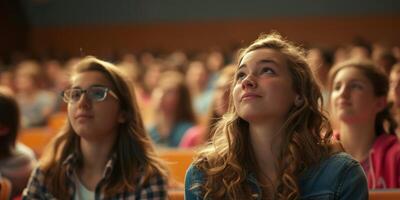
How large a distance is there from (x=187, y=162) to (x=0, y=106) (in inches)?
34.4

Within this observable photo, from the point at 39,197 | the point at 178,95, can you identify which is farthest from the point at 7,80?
the point at 39,197

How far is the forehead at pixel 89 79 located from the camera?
2.54 metres

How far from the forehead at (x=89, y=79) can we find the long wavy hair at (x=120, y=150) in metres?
0.01

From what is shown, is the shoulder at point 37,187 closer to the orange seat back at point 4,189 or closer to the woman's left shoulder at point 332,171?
the orange seat back at point 4,189

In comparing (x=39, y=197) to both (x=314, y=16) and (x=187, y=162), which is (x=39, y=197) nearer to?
(x=187, y=162)

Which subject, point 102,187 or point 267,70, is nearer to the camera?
point 267,70

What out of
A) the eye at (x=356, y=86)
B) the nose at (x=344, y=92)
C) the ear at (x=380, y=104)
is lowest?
the ear at (x=380, y=104)

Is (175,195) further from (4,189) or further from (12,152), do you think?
(12,152)

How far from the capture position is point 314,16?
10125 millimetres

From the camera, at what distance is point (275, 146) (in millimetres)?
2055

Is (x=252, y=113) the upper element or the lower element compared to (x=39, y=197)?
upper

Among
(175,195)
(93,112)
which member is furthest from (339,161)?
(93,112)

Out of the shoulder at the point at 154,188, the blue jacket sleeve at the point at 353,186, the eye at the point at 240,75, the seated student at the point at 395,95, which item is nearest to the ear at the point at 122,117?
the shoulder at the point at 154,188

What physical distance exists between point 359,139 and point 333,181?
892mm
